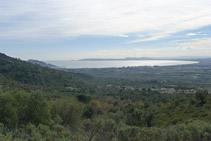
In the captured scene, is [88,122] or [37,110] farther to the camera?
[37,110]

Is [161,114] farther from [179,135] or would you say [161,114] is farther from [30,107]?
[30,107]

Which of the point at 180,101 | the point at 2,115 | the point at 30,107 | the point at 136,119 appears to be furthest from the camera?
the point at 180,101

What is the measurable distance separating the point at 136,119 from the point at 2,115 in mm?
11822

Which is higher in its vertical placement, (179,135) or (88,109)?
(179,135)

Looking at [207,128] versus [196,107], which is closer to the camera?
[207,128]

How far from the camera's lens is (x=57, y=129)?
9734mm

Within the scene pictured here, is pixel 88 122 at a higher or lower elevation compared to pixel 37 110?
lower

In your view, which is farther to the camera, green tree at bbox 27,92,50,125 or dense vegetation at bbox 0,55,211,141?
green tree at bbox 27,92,50,125

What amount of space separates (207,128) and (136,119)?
28.8 ft

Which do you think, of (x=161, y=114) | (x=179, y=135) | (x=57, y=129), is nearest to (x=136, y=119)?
(x=161, y=114)

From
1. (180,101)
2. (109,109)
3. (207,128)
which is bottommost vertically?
(109,109)

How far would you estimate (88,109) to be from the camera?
27.6 m

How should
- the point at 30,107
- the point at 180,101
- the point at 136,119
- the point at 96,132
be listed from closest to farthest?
the point at 96,132, the point at 30,107, the point at 136,119, the point at 180,101

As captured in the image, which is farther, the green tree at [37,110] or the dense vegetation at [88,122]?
the green tree at [37,110]
